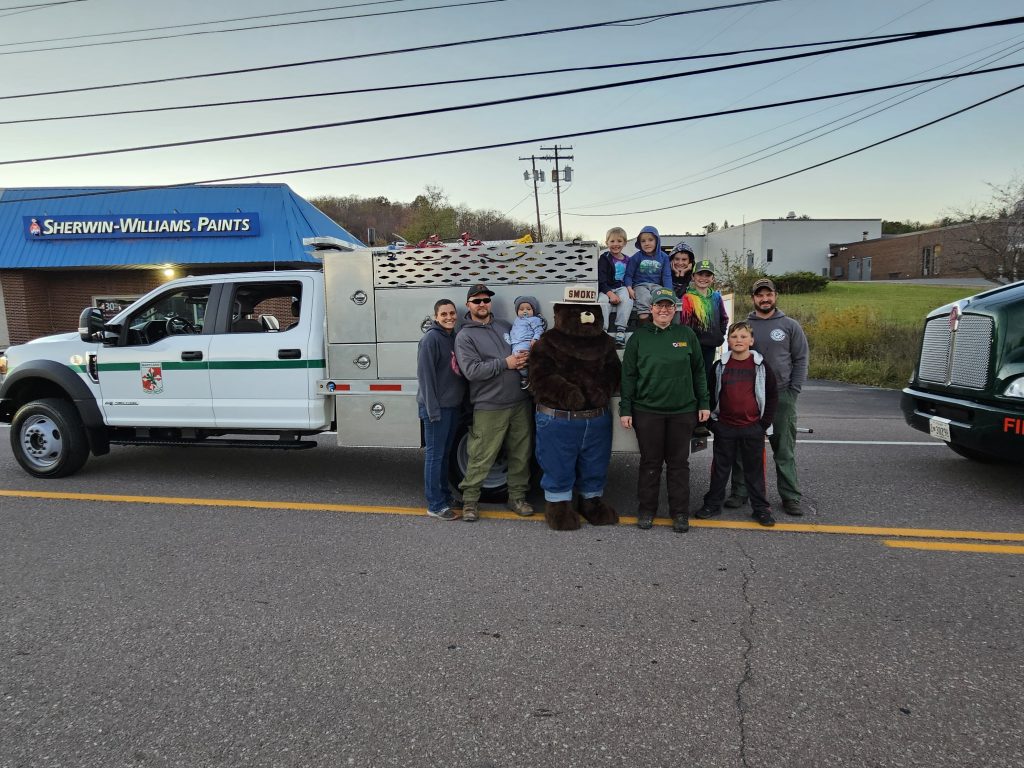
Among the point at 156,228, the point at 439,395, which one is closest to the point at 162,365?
the point at 439,395

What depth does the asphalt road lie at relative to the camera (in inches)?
102

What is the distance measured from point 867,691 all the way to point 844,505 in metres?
2.89

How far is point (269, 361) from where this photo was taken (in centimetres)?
594

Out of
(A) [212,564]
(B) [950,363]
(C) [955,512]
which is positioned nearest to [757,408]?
(C) [955,512]

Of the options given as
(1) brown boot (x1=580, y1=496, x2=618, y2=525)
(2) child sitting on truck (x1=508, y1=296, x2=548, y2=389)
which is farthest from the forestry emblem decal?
(1) brown boot (x1=580, y1=496, x2=618, y2=525)

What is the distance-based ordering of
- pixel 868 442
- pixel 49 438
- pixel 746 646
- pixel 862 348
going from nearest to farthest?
pixel 746 646 < pixel 49 438 < pixel 868 442 < pixel 862 348

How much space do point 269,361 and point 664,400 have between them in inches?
138

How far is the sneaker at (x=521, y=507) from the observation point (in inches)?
209

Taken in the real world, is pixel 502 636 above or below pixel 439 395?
below

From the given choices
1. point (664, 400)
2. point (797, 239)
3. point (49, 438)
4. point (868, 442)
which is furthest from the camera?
point (797, 239)

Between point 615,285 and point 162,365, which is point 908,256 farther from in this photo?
point 162,365

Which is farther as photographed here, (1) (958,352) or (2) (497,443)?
(1) (958,352)

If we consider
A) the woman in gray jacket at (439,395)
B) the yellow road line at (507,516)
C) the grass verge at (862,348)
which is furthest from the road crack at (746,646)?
the grass verge at (862,348)

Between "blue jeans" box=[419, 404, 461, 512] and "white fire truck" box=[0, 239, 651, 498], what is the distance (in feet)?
1.11
